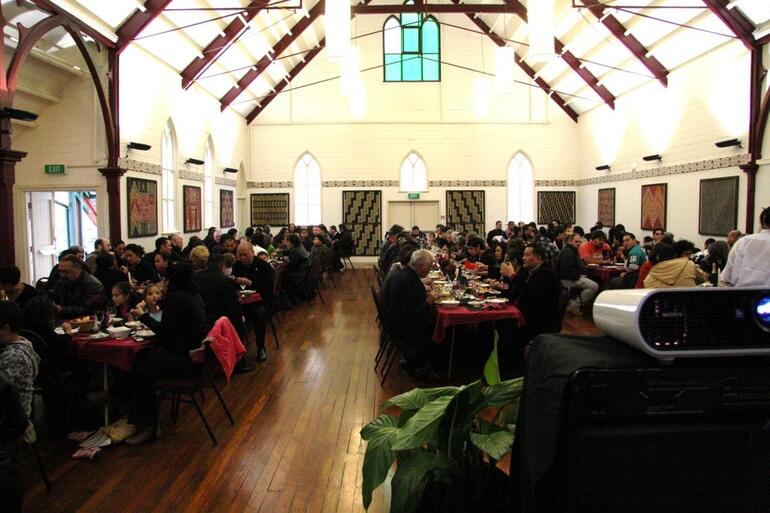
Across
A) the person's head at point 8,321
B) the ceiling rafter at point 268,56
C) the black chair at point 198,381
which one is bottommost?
the black chair at point 198,381

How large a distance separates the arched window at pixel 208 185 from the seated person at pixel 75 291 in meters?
8.76

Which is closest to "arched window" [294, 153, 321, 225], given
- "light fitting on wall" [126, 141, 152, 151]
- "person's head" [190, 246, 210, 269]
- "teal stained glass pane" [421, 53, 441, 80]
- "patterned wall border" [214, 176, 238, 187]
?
"patterned wall border" [214, 176, 238, 187]

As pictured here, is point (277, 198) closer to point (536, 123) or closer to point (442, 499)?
point (536, 123)

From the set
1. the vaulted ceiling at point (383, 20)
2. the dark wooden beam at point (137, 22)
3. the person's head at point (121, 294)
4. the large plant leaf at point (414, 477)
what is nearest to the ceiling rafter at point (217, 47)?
the vaulted ceiling at point (383, 20)

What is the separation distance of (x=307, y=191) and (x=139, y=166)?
778cm

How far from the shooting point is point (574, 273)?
28.7 ft

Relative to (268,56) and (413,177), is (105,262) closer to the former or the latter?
(268,56)

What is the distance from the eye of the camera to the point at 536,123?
58.6 ft

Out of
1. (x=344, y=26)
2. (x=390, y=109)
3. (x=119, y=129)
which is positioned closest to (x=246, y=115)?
(x=390, y=109)

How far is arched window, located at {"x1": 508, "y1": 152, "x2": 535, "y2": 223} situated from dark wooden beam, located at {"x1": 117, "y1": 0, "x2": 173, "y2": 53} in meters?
11.2

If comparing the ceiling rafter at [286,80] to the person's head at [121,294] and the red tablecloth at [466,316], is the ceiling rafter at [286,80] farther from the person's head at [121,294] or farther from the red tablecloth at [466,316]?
the red tablecloth at [466,316]

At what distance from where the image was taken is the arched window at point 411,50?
1731 cm

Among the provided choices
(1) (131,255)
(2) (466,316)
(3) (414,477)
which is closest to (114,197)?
(1) (131,255)

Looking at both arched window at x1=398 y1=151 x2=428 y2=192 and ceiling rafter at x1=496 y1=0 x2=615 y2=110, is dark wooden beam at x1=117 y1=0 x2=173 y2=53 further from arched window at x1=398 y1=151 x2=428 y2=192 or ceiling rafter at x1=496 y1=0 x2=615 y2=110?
arched window at x1=398 y1=151 x2=428 y2=192
